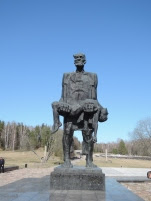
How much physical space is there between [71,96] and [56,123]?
93 centimetres

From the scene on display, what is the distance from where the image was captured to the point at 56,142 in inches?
1940

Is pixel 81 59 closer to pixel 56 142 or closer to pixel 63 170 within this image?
pixel 63 170

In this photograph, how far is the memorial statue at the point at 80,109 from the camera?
7.91 m

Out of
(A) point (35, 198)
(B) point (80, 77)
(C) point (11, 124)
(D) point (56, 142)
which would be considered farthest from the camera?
(C) point (11, 124)

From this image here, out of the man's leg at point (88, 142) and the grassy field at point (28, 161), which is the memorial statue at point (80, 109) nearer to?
the man's leg at point (88, 142)

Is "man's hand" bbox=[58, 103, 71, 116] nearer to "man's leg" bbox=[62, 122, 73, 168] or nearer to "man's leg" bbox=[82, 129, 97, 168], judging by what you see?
"man's leg" bbox=[62, 122, 73, 168]

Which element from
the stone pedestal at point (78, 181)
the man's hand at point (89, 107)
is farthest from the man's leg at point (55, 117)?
the stone pedestal at point (78, 181)

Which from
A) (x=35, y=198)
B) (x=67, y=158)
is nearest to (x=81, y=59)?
(x=67, y=158)

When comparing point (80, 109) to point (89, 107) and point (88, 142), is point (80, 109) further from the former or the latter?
point (88, 142)

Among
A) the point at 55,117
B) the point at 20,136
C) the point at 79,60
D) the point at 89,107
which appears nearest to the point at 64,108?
the point at 55,117

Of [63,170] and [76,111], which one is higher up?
[76,111]

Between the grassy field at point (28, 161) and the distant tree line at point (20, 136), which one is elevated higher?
the distant tree line at point (20, 136)

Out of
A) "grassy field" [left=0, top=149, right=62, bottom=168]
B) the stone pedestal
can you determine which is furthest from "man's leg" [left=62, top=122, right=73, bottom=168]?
"grassy field" [left=0, top=149, right=62, bottom=168]

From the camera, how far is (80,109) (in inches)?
313
